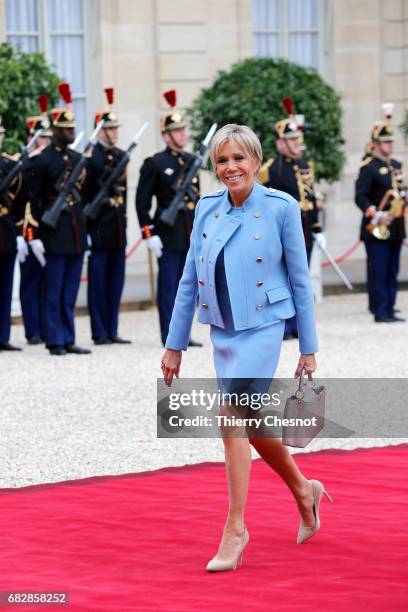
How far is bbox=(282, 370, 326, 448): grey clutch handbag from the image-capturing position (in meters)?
5.02

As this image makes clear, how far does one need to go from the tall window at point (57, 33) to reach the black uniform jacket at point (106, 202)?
7.52 metres

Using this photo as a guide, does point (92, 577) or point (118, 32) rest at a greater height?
point (118, 32)

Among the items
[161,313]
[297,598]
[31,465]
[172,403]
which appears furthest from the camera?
[161,313]

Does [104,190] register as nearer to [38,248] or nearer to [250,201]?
[38,248]

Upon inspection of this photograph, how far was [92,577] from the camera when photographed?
4961 millimetres

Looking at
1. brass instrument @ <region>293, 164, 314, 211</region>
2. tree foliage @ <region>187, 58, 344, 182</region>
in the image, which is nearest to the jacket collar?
brass instrument @ <region>293, 164, 314, 211</region>

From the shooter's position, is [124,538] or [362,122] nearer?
[124,538]

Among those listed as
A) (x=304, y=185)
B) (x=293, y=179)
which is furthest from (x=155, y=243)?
(x=304, y=185)

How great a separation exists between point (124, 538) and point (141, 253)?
13986 mm

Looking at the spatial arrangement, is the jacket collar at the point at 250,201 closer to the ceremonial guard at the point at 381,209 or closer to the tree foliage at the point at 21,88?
the ceremonial guard at the point at 381,209

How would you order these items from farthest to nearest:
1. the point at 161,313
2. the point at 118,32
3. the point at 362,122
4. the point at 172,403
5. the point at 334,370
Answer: the point at 362,122 < the point at 118,32 < the point at 161,313 < the point at 334,370 < the point at 172,403

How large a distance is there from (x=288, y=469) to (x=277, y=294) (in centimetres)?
58

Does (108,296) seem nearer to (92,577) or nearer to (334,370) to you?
(334,370)

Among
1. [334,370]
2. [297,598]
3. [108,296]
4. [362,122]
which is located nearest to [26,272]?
[108,296]
